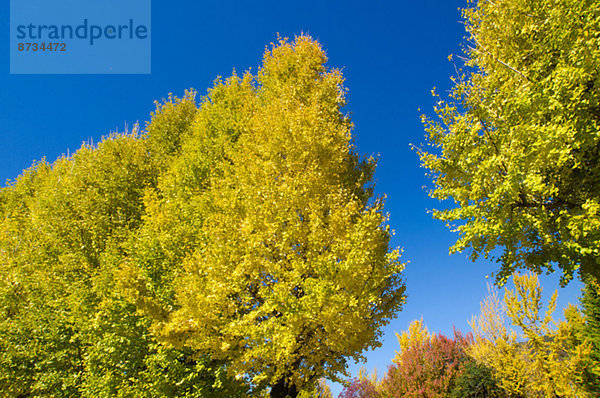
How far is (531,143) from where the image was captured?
28.3 ft

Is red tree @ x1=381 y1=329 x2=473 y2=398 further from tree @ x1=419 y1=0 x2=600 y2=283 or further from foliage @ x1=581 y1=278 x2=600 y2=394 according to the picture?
tree @ x1=419 y1=0 x2=600 y2=283

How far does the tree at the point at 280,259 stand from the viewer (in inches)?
347

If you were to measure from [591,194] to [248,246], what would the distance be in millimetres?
10091

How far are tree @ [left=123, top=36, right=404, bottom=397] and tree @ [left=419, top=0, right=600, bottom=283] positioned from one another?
9.93 feet

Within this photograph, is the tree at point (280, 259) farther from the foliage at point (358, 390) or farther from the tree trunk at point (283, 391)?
the foliage at point (358, 390)

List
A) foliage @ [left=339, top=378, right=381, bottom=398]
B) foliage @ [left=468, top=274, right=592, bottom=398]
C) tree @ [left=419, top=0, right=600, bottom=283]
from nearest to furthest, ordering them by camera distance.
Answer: tree @ [left=419, top=0, right=600, bottom=283] → foliage @ [left=468, top=274, right=592, bottom=398] → foliage @ [left=339, top=378, right=381, bottom=398]

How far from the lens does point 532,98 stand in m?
8.70

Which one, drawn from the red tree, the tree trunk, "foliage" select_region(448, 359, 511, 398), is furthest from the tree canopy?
"foliage" select_region(448, 359, 511, 398)

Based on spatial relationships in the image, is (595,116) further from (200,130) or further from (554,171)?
(200,130)

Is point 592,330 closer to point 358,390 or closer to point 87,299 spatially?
point 358,390

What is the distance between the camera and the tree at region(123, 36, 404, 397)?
28.9 feet

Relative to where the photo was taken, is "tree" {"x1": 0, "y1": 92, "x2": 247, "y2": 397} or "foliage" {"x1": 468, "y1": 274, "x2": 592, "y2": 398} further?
"foliage" {"x1": 468, "y1": 274, "x2": 592, "y2": 398}

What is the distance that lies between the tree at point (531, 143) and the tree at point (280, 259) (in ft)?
9.93

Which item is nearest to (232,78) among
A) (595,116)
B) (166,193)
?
(166,193)
